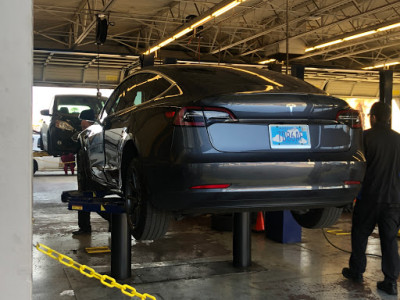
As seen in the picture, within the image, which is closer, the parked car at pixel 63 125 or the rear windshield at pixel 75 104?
the parked car at pixel 63 125

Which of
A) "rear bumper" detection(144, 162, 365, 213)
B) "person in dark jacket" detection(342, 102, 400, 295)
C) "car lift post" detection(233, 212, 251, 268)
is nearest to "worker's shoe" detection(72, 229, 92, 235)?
"car lift post" detection(233, 212, 251, 268)

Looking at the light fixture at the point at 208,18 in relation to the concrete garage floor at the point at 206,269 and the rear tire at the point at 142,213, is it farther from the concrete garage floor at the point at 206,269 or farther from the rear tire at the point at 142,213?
the rear tire at the point at 142,213

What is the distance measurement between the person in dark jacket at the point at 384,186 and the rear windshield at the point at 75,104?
6964 mm

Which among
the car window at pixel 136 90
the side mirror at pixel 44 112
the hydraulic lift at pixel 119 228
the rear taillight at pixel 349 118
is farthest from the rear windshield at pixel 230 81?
the side mirror at pixel 44 112

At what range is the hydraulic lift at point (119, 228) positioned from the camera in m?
4.77

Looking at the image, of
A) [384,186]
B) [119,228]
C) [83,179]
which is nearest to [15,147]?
[119,228]

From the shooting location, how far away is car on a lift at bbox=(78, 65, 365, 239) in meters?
3.12

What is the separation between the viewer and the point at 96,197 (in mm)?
5375

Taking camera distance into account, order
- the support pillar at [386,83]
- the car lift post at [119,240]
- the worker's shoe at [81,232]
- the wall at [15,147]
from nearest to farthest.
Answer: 1. the wall at [15,147]
2. the car lift post at [119,240]
3. the worker's shoe at [81,232]
4. the support pillar at [386,83]

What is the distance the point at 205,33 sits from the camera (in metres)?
18.8

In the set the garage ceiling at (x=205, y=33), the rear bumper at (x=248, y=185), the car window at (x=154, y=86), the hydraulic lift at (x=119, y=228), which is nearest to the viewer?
the rear bumper at (x=248, y=185)

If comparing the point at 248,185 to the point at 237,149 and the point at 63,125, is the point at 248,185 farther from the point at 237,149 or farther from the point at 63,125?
the point at 63,125

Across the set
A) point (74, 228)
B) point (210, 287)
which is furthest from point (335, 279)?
point (74, 228)

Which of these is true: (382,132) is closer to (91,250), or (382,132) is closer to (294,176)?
(294,176)
